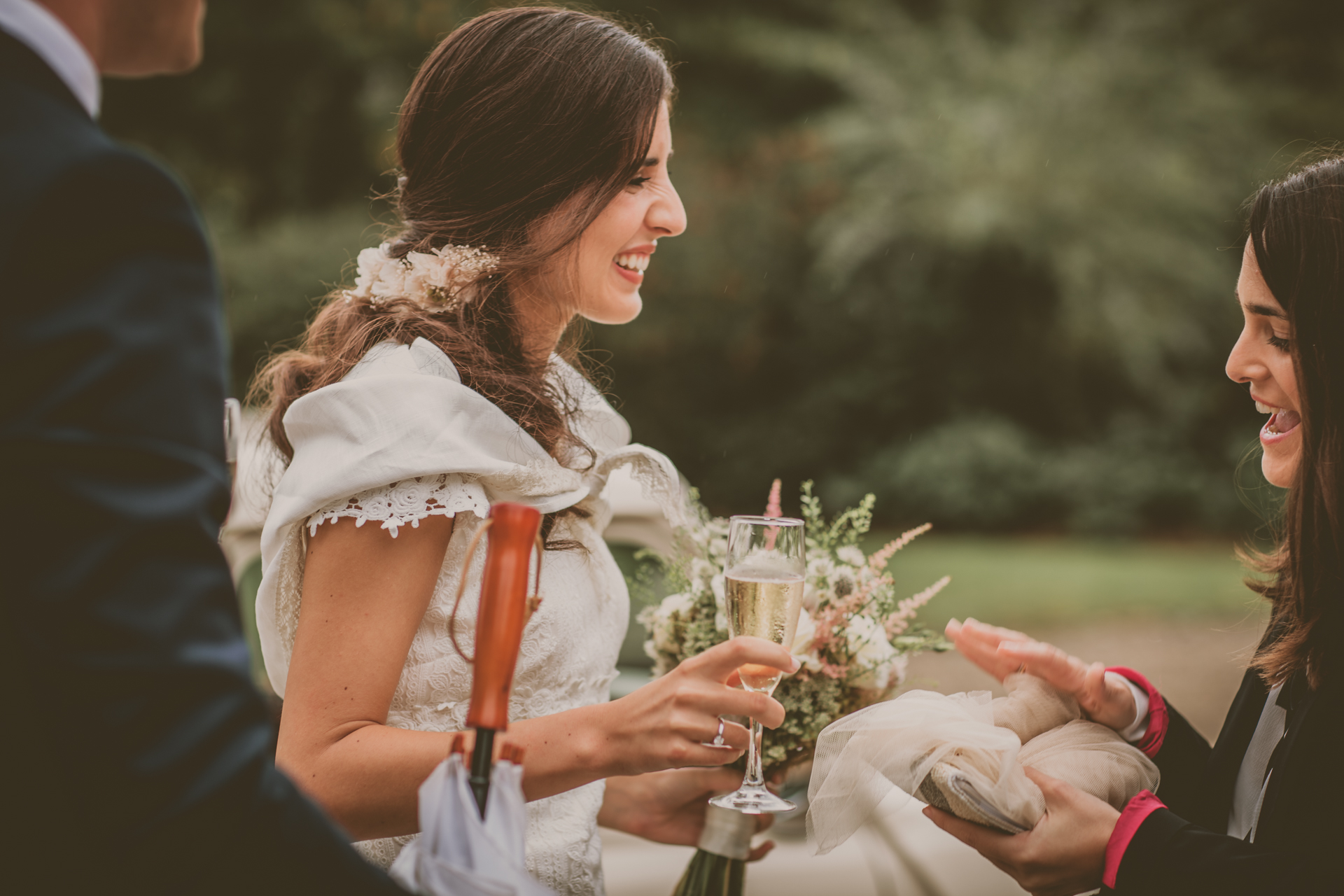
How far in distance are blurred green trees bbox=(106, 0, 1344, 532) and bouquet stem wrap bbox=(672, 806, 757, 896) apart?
9327mm

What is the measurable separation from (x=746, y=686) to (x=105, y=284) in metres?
1.20

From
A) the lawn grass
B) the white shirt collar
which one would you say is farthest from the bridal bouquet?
the lawn grass

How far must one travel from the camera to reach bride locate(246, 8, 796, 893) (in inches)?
63.4

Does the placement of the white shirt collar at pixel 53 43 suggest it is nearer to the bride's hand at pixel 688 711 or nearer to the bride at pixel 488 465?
the bride at pixel 488 465

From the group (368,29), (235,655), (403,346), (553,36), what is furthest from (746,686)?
(368,29)

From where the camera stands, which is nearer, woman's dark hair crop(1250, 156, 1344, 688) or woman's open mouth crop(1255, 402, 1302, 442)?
woman's dark hair crop(1250, 156, 1344, 688)

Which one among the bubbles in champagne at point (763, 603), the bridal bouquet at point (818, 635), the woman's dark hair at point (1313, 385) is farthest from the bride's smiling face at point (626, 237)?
the woman's dark hair at point (1313, 385)

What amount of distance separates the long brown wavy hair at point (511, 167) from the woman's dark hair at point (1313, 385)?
1222 millimetres

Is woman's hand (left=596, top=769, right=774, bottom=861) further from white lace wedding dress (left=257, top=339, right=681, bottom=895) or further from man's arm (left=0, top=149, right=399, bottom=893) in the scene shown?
man's arm (left=0, top=149, right=399, bottom=893)

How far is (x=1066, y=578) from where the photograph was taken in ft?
34.3

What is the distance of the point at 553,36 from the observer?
208 cm

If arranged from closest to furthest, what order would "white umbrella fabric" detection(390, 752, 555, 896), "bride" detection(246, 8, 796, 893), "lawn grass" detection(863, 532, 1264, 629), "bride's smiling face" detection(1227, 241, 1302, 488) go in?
"white umbrella fabric" detection(390, 752, 555, 896)
"bride" detection(246, 8, 796, 893)
"bride's smiling face" detection(1227, 241, 1302, 488)
"lawn grass" detection(863, 532, 1264, 629)

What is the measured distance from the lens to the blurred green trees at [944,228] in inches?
454

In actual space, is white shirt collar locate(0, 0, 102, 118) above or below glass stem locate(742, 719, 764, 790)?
above
